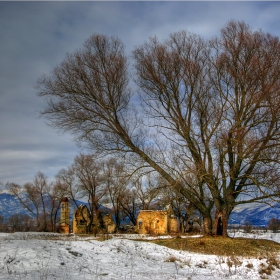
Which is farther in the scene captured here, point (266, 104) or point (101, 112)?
point (101, 112)

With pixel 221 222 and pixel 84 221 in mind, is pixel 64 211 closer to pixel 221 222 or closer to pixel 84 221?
pixel 84 221

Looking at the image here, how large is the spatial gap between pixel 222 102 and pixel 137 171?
5.09m

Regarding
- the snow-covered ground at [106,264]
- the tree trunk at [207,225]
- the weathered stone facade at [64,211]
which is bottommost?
the snow-covered ground at [106,264]

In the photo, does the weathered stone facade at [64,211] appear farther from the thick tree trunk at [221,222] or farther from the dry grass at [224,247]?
the dry grass at [224,247]

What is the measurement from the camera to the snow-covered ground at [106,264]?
7.29m

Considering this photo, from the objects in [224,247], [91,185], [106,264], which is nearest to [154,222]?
[91,185]

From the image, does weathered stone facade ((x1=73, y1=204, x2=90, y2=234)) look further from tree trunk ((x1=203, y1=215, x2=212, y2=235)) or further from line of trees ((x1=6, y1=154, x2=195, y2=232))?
tree trunk ((x1=203, y1=215, x2=212, y2=235))

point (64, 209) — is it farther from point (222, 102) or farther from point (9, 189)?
point (222, 102)

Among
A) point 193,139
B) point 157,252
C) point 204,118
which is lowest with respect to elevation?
point 157,252

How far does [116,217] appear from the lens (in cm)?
4288

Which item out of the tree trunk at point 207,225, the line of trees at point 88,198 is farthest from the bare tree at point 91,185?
the tree trunk at point 207,225

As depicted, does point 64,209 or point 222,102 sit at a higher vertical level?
point 222,102

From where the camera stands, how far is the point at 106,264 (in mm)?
8648

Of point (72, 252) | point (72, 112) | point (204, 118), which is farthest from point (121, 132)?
point (72, 252)
